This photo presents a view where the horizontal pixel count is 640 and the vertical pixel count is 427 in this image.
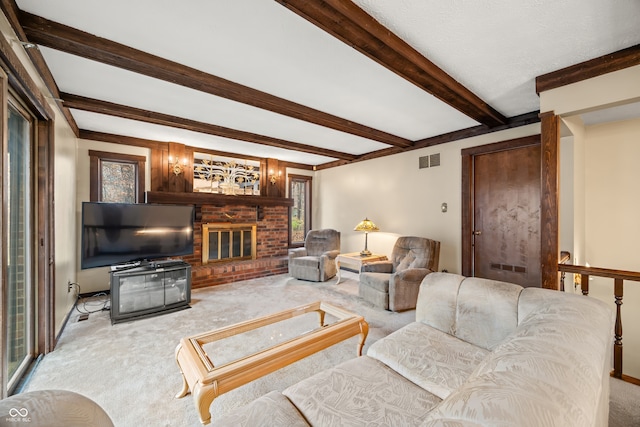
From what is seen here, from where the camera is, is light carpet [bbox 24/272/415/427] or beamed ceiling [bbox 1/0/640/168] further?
light carpet [bbox 24/272/415/427]

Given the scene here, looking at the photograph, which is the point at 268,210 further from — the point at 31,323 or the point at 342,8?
the point at 342,8

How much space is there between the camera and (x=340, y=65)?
2.13m

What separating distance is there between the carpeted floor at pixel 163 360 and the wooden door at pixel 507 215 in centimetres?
143

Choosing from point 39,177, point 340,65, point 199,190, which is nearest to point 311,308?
point 340,65

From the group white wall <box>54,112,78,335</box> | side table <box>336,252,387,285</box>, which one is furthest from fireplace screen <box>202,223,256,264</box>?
side table <box>336,252,387,285</box>

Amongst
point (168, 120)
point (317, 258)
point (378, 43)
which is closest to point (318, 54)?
point (378, 43)

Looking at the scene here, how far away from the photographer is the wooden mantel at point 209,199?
4141 mm

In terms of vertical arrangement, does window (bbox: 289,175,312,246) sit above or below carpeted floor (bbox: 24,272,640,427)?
above

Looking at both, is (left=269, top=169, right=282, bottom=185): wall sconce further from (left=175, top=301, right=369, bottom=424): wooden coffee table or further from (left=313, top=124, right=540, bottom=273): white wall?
(left=175, top=301, right=369, bottom=424): wooden coffee table

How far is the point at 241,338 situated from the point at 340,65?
8.68 ft

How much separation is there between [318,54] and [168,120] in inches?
89.4

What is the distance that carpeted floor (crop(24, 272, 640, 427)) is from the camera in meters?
1.64

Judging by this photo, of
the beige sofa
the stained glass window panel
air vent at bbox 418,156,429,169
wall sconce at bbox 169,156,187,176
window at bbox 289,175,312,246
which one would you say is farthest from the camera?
window at bbox 289,175,312,246

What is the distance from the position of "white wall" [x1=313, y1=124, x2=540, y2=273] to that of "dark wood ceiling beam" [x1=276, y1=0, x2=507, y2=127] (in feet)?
4.76
